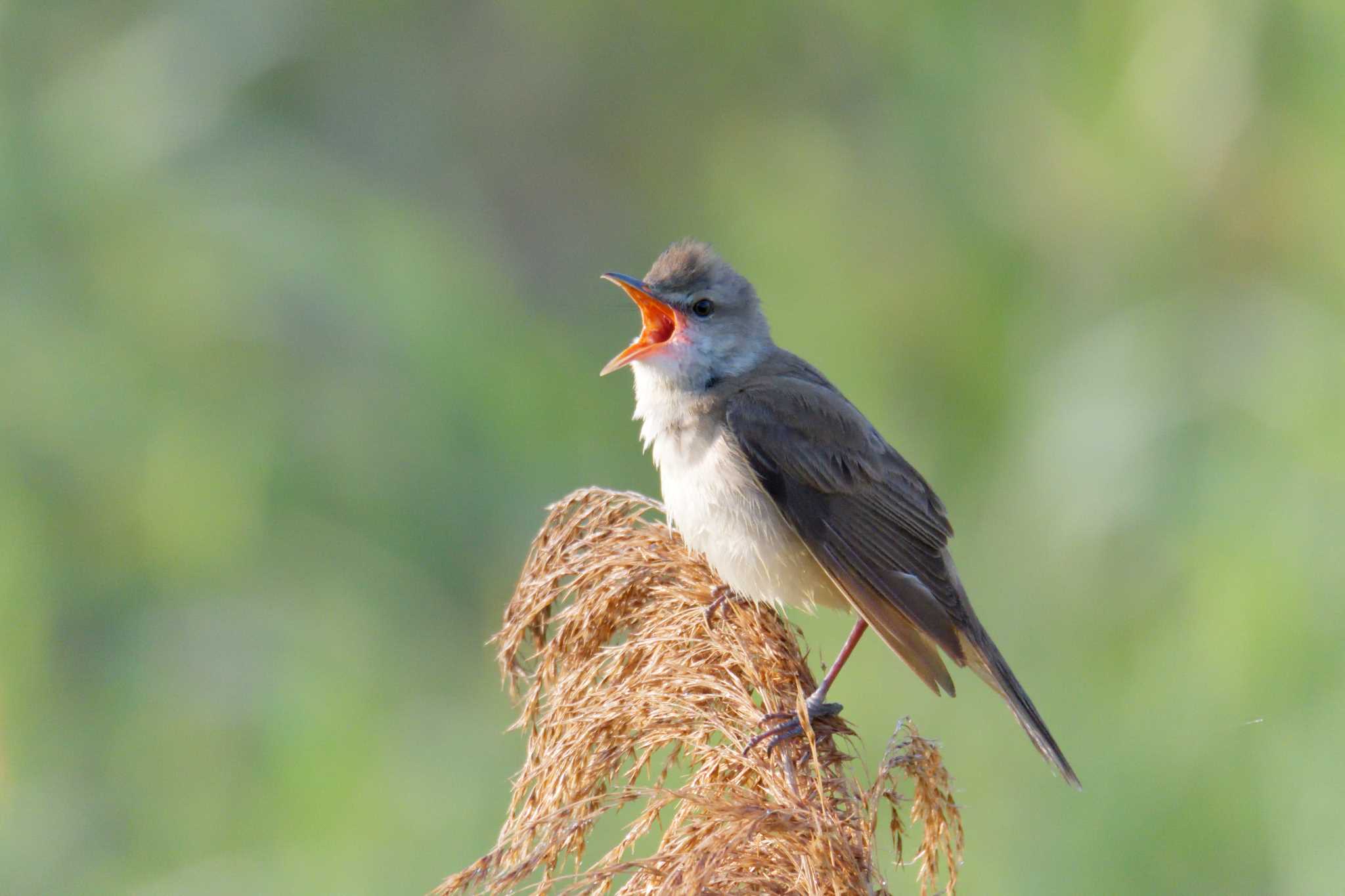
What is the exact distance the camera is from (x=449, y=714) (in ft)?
28.8

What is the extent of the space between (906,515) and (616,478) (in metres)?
5.72

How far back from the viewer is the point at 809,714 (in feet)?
7.96

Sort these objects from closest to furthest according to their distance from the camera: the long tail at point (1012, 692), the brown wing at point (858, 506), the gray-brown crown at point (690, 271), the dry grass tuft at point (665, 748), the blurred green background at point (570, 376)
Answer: the dry grass tuft at point (665, 748)
the long tail at point (1012, 692)
the brown wing at point (858, 506)
the gray-brown crown at point (690, 271)
the blurred green background at point (570, 376)

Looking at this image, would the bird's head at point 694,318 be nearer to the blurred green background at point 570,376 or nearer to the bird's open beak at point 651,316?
the bird's open beak at point 651,316

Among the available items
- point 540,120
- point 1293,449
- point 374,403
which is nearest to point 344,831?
point 374,403

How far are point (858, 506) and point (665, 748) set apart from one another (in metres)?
1.34

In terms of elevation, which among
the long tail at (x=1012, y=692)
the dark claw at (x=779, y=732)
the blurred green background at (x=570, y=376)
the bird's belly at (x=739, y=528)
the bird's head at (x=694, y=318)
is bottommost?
the dark claw at (x=779, y=732)

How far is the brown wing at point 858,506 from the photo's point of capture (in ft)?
11.2

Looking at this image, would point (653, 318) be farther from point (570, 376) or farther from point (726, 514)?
point (570, 376)

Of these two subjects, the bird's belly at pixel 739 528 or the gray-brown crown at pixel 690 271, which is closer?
the bird's belly at pixel 739 528

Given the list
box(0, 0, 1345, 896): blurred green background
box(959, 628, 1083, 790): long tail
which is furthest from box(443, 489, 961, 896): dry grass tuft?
box(0, 0, 1345, 896): blurred green background

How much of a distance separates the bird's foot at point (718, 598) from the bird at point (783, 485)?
0.09 feet

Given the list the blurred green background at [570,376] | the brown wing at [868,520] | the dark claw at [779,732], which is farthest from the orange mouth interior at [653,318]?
the blurred green background at [570,376]

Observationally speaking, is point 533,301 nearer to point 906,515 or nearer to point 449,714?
point 449,714
